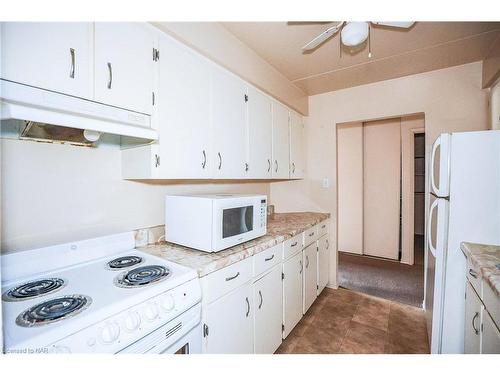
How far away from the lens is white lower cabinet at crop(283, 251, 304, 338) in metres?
1.85

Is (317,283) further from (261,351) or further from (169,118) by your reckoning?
(169,118)

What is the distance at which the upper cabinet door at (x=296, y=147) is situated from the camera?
2701 mm

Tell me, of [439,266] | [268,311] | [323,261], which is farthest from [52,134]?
[323,261]

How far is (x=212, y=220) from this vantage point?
4.33 ft

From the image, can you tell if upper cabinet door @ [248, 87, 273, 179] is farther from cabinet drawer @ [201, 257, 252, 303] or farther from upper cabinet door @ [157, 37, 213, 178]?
cabinet drawer @ [201, 257, 252, 303]

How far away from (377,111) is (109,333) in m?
2.94

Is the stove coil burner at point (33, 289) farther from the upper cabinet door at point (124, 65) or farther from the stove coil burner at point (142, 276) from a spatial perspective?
the upper cabinet door at point (124, 65)

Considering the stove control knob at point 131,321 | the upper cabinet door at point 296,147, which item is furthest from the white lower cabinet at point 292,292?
the stove control knob at point 131,321

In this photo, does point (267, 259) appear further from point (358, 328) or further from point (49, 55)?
point (49, 55)

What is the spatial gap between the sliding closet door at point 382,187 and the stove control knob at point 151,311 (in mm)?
3794

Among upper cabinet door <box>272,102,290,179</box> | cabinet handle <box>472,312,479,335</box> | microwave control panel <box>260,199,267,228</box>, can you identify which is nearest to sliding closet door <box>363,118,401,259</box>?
upper cabinet door <box>272,102,290,179</box>

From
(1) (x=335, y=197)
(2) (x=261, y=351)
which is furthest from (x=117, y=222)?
(1) (x=335, y=197)

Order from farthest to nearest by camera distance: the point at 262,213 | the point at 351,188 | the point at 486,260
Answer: the point at 351,188, the point at 262,213, the point at 486,260

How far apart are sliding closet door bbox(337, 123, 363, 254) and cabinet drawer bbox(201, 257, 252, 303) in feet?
10.0
